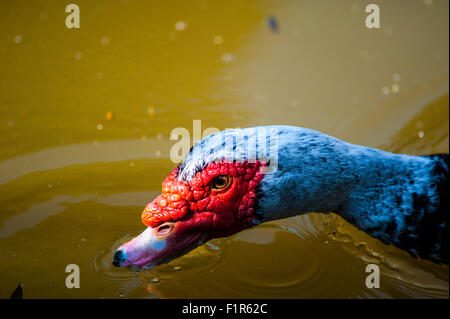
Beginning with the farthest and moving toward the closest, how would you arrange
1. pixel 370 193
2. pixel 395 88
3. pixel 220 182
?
pixel 395 88 → pixel 370 193 → pixel 220 182

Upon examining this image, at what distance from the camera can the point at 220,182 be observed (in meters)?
2.47

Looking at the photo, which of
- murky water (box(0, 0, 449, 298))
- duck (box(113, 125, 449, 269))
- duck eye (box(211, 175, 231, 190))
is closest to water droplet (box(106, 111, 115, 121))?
murky water (box(0, 0, 449, 298))

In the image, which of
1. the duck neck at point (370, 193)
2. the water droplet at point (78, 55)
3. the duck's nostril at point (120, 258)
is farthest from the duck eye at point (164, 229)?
the water droplet at point (78, 55)

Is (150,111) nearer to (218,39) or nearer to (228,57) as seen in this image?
(228,57)

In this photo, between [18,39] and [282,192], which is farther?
[18,39]

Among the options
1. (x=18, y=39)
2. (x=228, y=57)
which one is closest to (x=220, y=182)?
(x=228, y=57)

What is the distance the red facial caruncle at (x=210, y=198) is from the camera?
95.7 inches

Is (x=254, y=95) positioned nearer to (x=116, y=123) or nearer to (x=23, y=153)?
(x=116, y=123)

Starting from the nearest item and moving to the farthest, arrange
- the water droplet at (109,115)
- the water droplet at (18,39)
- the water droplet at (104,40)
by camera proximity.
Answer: the water droplet at (109,115)
the water droplet at (18,39)
the water droplet at (104,40)

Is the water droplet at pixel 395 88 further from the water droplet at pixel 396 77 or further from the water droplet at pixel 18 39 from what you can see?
the water droplet at pixel 18 39

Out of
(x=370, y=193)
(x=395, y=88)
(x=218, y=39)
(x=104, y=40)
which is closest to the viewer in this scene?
(x=370, y=193)

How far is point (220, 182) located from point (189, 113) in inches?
83.0

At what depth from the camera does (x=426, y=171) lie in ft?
9.05
